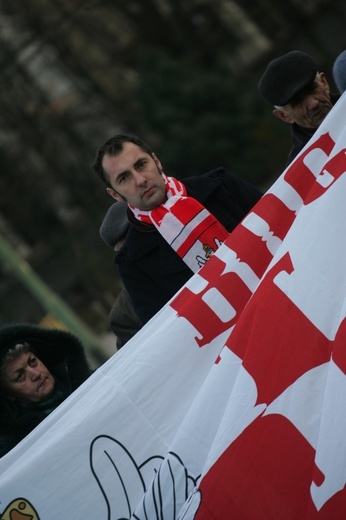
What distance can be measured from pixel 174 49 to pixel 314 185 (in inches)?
686

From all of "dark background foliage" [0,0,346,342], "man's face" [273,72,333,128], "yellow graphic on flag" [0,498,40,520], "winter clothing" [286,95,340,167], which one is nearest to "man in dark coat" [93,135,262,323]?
"winter clothing" [286,95,340,167]

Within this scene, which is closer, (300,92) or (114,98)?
(300,92)

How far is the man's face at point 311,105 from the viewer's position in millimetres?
4250

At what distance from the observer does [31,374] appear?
419 cm

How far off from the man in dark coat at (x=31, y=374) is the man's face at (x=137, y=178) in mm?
573

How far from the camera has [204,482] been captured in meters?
3.26

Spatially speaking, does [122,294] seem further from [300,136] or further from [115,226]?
[300,136]

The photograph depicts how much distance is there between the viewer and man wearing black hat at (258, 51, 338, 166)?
424cm

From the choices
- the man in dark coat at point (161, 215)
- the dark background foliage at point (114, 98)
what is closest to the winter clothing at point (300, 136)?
the man in dark coat at point (161, 215)

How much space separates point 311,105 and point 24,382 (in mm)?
1400

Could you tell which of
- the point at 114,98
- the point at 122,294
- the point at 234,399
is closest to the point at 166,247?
the point at 122,294

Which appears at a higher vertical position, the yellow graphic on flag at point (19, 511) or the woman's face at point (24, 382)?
the woman's face at point (24, 382)

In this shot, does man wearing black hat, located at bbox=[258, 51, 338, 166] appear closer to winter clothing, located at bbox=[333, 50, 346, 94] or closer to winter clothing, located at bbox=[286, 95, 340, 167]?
winter clothing, located at bbox=[286, 95, 340, 167]

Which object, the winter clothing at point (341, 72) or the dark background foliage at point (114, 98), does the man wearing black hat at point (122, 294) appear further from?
the dark background foliage at point (114, 98)
